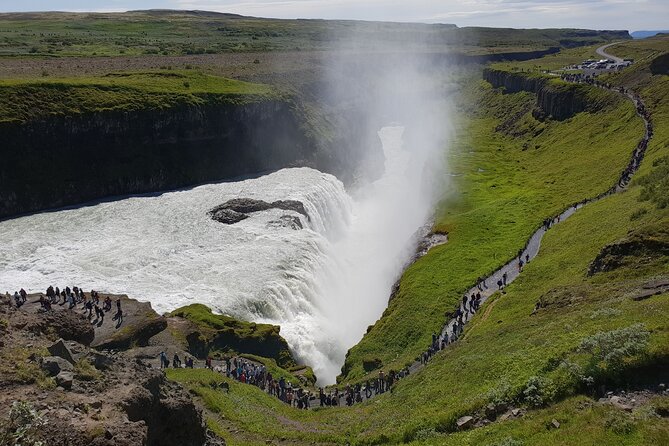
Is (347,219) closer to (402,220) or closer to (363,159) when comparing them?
(402,220)

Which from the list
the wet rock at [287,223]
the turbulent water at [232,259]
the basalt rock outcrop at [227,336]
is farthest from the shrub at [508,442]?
the wet rock at [287,223]

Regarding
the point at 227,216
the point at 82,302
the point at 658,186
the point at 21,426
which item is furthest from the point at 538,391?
the point at 227,216

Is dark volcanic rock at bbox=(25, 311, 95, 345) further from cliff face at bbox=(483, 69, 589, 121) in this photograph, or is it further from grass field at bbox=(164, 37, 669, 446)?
cliff face at bbox=(483, 69, 589, 121)

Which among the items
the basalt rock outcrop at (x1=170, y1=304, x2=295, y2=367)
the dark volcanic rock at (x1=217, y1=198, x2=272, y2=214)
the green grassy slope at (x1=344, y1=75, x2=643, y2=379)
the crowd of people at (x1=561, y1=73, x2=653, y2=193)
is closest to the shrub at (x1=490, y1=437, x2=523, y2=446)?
the green grassy slope at (x1=344, y1=75, x2=643, y2=379)

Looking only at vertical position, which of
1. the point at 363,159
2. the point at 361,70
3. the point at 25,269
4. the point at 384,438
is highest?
the point at 361,70

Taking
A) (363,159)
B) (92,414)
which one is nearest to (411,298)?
(92,414)

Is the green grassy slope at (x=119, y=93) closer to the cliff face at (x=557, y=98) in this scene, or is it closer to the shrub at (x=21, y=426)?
the cliff face at (x=557, y=98)
